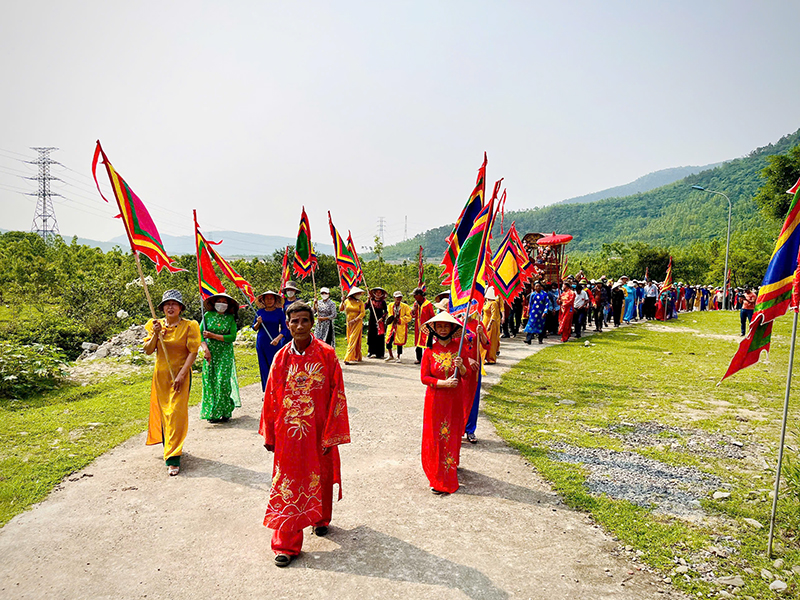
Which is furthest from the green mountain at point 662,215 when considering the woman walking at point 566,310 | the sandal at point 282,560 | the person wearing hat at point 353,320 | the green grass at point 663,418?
the sandal at point 282,560

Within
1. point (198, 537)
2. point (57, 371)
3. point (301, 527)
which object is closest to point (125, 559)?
point (198, 537)

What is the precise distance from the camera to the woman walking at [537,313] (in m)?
17.3

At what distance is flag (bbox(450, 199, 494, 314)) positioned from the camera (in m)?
5.77

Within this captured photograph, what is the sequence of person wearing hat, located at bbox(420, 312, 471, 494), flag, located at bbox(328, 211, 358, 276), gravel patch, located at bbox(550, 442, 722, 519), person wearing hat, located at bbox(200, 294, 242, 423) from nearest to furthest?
1. gravel patch, located at bbox(550, 442, 722, 519)
2. person wearing hat, located at bbox(420, 312, 471, 494)
3. person wearing hat, located at bbox(200, 294, 242, 423)
4. flag, located at bbox(328, 211, 358, 276)

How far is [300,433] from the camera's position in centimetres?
415

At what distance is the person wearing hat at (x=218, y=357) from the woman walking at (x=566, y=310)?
12.6m

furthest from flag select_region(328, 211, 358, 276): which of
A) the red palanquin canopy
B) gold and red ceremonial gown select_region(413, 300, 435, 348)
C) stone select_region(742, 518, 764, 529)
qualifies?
the red palanquin canopy

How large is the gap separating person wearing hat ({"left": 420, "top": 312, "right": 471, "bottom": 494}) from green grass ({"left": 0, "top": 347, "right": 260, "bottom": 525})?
13.2 ft

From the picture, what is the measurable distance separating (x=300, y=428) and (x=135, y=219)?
3.39m

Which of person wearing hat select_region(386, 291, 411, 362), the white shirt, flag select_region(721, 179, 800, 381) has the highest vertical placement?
flag select_region(721, 179, 800, 381)

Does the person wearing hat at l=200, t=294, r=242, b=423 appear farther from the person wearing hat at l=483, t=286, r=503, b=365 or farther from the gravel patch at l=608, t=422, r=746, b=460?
the person wearing hat at l=483, t=286, r=503, b=365

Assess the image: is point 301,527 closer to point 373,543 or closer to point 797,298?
point 373,543

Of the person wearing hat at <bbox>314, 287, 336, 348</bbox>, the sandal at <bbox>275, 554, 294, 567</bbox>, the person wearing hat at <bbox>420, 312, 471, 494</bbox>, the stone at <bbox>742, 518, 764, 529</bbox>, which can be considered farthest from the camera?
the person wearing hat at <bbox>314, 287, 336, 348</bbox>

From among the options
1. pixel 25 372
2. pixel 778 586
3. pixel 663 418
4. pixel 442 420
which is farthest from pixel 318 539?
pixel 25 372
